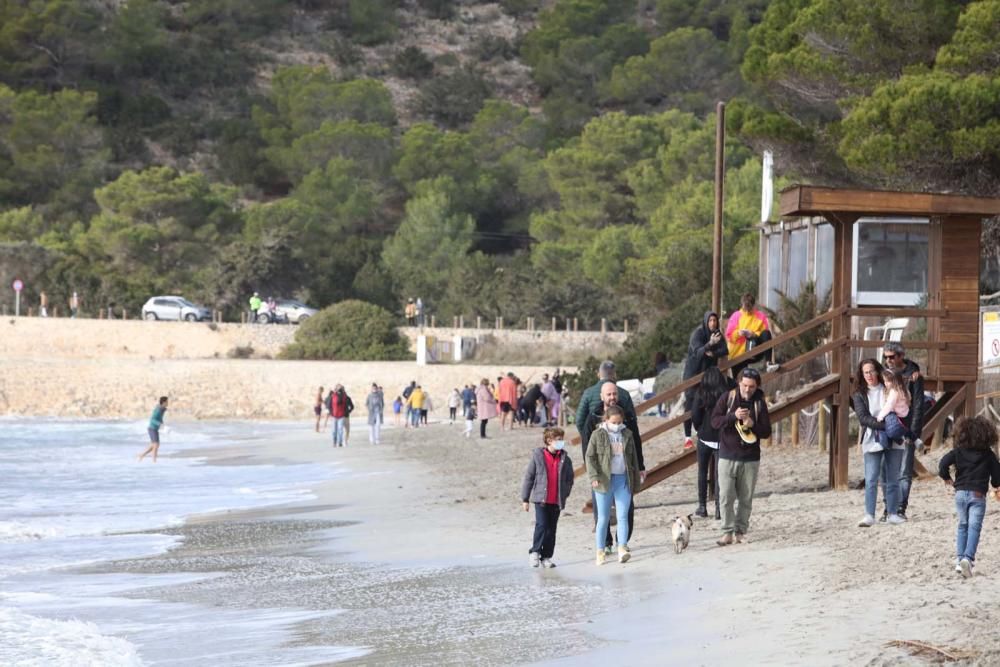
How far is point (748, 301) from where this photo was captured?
1550 centimetres

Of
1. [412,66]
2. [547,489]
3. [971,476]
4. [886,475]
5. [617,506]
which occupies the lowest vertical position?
[617,506]

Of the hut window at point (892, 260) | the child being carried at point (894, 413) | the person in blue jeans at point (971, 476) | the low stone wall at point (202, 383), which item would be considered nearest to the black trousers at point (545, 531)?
the child being carried at point (894, 413)

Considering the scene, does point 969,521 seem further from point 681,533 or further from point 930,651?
point 681,533

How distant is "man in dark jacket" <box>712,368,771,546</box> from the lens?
12117 mm

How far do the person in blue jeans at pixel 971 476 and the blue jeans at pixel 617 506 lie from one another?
266 centimetres

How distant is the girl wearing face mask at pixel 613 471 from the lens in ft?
39.3

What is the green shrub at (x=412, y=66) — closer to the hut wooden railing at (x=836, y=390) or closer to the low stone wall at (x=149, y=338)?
the low stone wall at (x=149, y=338)

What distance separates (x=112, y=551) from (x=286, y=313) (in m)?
50.6

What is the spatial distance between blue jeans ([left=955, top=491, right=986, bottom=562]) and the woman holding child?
→ 94.6 inches

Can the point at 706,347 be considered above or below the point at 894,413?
above

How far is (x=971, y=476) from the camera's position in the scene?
10.1m

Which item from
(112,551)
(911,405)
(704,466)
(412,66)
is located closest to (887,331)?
(704,466)

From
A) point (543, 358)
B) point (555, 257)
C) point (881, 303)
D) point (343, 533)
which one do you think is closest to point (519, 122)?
point (555, 257)

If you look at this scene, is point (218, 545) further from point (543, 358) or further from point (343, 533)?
point (543, 358)
